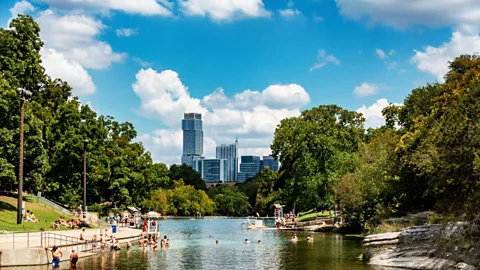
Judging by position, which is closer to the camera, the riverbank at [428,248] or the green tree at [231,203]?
the riverbank at [428,248]

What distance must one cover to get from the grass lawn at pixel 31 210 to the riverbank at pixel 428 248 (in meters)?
27.0

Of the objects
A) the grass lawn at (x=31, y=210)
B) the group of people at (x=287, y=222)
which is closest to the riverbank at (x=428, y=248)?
the grass lawn at (x=31, y=210)

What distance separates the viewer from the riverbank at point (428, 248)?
26195 millimetres

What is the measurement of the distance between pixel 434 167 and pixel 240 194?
155663 mm

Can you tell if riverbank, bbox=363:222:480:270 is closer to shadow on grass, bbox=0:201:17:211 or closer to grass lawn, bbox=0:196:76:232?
grass lawn, bbox=0:196:76:232

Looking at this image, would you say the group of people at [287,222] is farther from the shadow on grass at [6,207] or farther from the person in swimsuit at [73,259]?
the person in swimsuit at [73,259]

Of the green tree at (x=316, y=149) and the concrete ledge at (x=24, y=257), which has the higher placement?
the green tree at (x=316, y=149)

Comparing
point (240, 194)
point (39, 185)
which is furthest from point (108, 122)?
point (240, 194)

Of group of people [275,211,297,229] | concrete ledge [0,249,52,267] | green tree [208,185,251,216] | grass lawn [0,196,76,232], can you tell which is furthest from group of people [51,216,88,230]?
green tree [208,185,251,216]

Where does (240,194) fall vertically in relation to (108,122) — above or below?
below

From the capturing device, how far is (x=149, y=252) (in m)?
42.4

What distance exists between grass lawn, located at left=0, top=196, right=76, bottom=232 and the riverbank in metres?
27.0

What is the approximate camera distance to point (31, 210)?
177 feet

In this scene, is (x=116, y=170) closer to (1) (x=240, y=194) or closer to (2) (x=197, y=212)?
(2) (x=197, y=212)
